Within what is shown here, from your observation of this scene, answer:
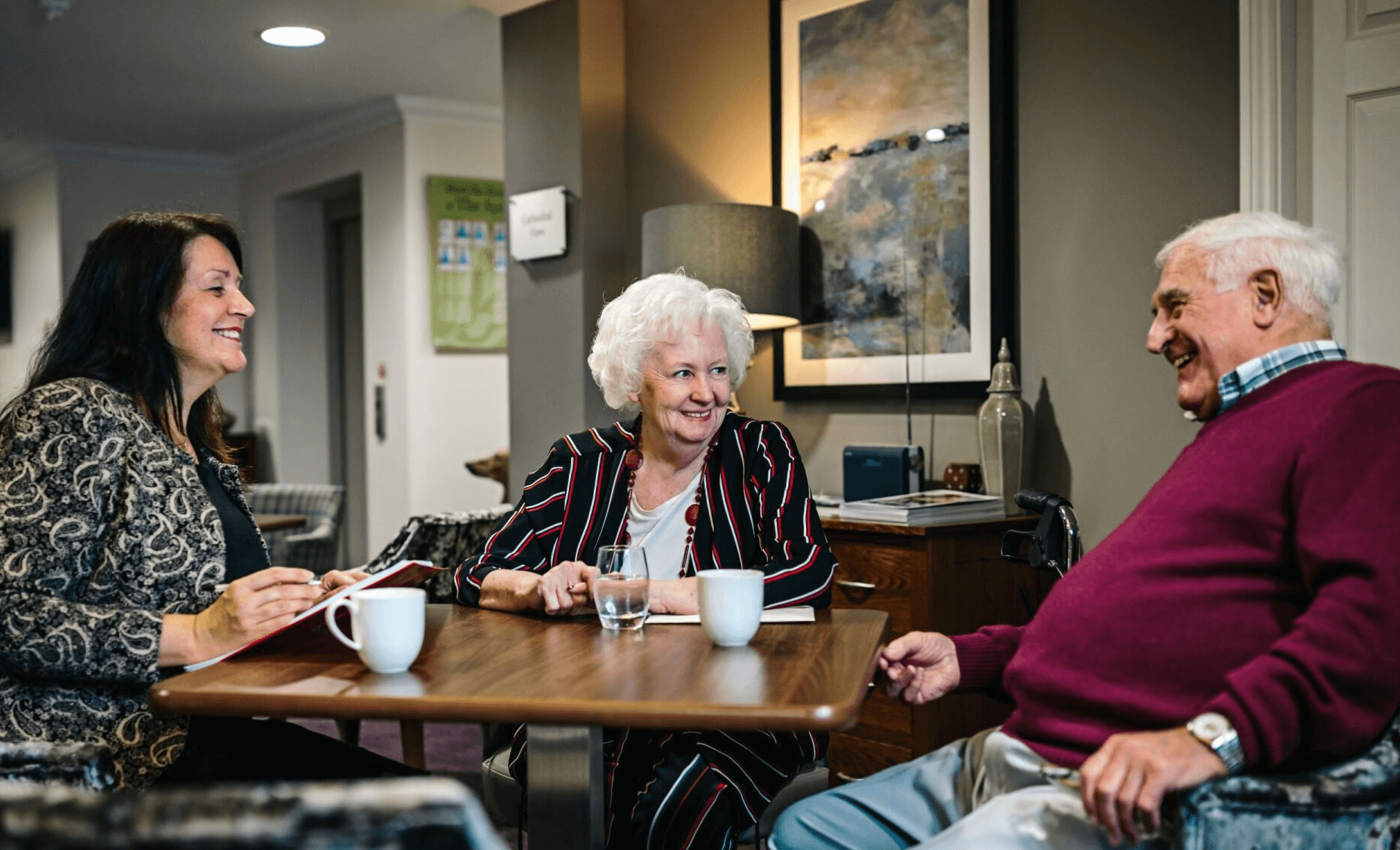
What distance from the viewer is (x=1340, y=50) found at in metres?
2.53

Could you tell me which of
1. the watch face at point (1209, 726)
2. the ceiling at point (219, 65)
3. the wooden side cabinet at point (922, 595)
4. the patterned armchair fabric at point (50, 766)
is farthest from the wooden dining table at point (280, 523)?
the watch face at point (1209, 726)

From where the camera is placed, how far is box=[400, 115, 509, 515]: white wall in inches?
236

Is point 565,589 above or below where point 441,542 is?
above

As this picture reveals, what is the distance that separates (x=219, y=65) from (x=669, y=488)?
4.27 m

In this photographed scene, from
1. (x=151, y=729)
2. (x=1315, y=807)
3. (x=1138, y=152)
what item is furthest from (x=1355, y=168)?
(x=151, y=729)

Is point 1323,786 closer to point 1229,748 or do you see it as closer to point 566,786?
point 1229,748

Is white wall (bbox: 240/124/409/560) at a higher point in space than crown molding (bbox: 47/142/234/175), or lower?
lower

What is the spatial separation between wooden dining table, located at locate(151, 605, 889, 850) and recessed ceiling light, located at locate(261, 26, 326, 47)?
12.7 ft

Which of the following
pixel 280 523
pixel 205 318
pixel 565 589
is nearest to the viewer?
pixel 565 589

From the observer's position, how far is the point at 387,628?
4.15ft

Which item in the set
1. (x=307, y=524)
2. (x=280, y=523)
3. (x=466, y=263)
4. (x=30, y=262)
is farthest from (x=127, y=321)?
(x=30, y=262)

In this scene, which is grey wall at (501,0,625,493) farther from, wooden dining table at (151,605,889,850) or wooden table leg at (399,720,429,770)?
wooden dining table at (151,605,889,850)

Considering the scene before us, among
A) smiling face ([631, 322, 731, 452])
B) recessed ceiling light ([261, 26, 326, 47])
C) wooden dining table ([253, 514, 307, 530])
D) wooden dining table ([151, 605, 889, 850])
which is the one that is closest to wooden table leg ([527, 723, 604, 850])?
wooden dining table ([151, 605, 889, 850])

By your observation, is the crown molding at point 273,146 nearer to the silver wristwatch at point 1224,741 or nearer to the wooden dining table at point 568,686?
the wooden dining table at point 568,686
